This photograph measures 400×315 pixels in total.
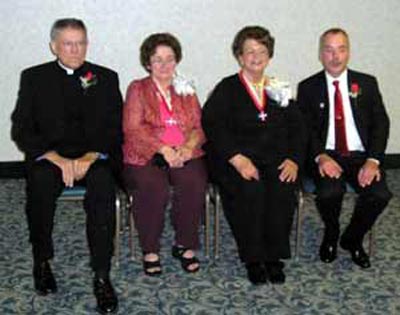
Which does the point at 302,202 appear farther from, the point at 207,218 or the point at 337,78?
the point at 337,78

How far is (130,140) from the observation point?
3.31 meters

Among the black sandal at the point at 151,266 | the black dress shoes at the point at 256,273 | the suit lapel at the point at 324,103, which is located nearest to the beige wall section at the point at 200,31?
the suit lapel at the point at 324,103

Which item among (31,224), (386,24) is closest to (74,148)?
(31,224)

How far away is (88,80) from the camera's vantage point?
3314 mm

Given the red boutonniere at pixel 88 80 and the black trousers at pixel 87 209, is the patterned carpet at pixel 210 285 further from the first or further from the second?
the red boutonniere at pixel 88 80

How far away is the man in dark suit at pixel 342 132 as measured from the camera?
3.33 meters

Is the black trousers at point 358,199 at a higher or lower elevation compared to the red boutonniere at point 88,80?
lower

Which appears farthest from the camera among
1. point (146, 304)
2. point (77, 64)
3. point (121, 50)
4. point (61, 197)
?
point (121, 50)

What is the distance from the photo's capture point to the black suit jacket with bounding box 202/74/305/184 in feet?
10.8

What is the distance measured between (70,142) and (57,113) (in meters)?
0.17

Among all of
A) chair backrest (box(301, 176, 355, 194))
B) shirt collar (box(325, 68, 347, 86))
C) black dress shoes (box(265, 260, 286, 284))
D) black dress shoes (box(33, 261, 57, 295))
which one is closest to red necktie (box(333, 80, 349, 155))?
shirt collar (box(325, 68, 347, 86))

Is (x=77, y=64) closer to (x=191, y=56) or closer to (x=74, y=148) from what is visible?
(x=74, y=148)

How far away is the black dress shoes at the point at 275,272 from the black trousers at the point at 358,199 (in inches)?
16.2

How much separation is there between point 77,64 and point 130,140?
51 centimetres
